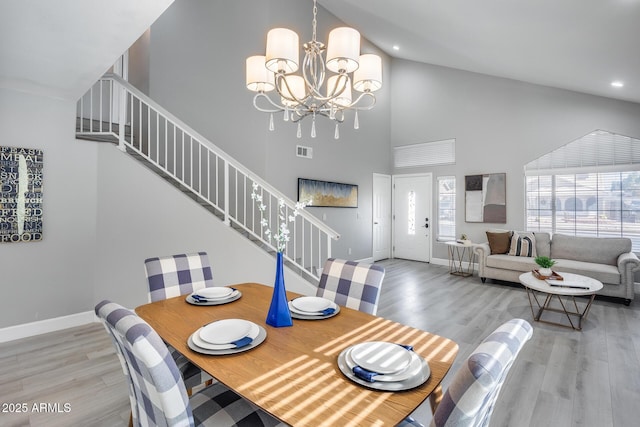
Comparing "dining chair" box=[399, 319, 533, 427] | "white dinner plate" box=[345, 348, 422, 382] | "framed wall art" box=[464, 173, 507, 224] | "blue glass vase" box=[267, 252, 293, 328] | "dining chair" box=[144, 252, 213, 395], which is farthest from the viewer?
"framed wall art" box=[464, 173, 507, 224]

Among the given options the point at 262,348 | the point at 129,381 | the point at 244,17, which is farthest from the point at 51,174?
the point at 244,17

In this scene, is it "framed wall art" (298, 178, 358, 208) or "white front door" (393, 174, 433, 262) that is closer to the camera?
"framed wall art" (298, 178, 358, 208)

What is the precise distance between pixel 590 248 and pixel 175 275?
5.79 metres

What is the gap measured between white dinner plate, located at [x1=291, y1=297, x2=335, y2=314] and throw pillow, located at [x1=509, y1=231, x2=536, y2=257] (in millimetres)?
4764

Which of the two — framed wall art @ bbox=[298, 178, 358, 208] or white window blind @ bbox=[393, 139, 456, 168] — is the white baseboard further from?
white window blind @ bbox=[393, 139, 456, 168]

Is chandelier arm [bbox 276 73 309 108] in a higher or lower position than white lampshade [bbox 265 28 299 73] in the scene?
lower

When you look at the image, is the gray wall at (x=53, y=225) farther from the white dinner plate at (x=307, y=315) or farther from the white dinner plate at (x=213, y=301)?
the white dinner plate at (x=307, y=315)

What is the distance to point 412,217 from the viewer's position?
7.23 meters

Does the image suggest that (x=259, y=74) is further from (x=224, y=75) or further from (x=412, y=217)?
(x=412, y=217)

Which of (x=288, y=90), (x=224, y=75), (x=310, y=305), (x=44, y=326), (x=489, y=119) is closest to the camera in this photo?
(x=310, y=305)

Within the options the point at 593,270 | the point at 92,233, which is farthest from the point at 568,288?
the point at 92,233

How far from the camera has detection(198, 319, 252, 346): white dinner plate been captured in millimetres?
1276

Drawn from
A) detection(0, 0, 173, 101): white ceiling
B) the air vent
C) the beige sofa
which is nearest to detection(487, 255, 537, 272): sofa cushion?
the beige sofa

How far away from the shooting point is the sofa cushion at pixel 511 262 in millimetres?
4836
